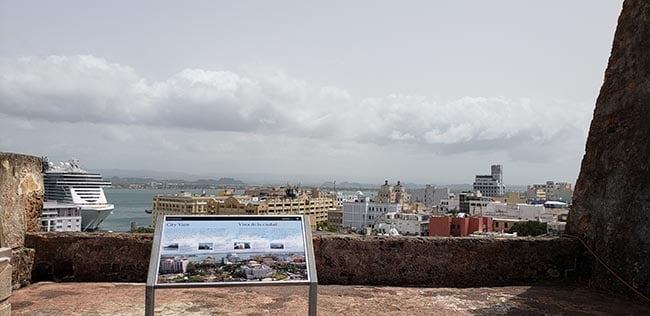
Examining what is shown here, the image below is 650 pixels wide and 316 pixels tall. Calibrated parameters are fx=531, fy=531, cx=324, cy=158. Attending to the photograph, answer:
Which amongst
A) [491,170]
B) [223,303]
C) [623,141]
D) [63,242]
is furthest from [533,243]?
[491,170]

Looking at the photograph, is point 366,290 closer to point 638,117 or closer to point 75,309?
point 75,309

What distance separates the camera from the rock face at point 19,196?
4164mm

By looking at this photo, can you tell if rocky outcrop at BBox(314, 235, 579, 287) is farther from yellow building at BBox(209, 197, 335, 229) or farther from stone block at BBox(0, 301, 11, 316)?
yellow building at BBox(209, 197, 335, 229)

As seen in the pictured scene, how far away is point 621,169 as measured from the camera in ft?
15.8

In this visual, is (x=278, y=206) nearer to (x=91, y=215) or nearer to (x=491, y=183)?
(x=91, y=215)

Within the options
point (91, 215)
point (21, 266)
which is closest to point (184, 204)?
point (91, 215)

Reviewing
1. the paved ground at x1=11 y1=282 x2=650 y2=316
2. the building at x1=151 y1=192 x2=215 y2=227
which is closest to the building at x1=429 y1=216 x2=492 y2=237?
the paved ground at x1=11 y1=282 x2=650 y2=316

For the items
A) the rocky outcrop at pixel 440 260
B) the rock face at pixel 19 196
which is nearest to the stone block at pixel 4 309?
the rock face at pixel 19 196

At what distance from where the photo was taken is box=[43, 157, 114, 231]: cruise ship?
50.2 meters

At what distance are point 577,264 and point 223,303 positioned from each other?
343 cm

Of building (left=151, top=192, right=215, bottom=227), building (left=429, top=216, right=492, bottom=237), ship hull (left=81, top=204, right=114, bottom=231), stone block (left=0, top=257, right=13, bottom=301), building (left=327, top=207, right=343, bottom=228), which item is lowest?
building (left=327, top=207, right=343, bottom=228)

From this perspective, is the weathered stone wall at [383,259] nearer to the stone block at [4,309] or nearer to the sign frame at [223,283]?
the sign frame at [223,283]

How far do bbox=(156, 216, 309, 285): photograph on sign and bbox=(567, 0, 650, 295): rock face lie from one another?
9.74ft

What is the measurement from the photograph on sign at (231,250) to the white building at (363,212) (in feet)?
242
